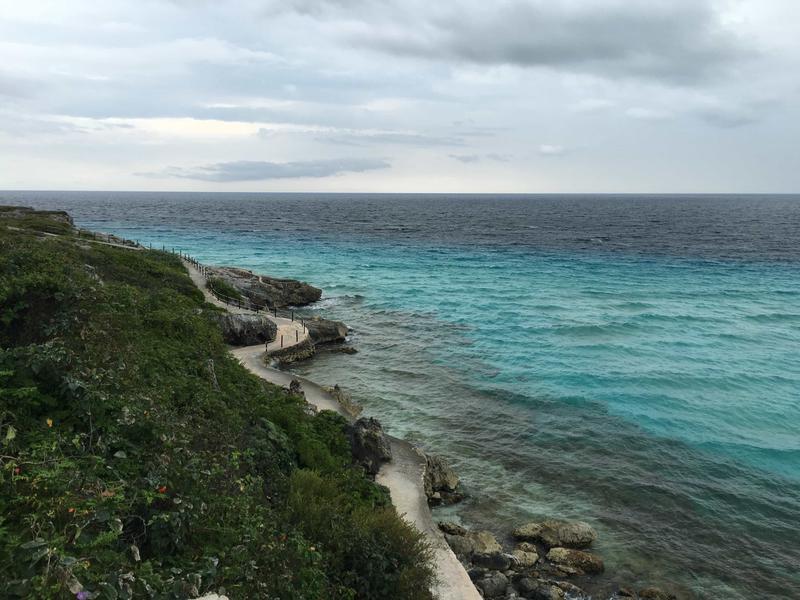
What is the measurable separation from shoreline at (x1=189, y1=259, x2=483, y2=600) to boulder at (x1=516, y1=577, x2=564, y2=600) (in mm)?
1967

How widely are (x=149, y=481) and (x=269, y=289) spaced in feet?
142

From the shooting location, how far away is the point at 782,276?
209 feet

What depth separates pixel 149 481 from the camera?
8.73 metres

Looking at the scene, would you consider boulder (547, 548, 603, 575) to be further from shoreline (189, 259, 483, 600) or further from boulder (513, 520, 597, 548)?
shoreline (189, 259, 483, 600)

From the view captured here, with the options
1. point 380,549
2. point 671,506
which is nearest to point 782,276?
point 671,506

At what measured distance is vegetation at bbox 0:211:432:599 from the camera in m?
7.02

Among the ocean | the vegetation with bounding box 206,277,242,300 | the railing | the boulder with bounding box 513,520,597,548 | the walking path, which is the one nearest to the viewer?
the walking path

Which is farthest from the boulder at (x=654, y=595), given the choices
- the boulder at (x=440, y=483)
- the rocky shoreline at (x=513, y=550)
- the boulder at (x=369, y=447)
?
the boulder at (x=369, y=447)

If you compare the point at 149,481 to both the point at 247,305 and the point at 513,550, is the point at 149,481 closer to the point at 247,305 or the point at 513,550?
the point at 513,550

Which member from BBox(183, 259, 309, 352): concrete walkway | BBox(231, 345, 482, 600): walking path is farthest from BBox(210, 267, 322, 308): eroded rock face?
BBox(231, 345, 482, 600): walking path

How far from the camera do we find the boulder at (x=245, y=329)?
109 ft

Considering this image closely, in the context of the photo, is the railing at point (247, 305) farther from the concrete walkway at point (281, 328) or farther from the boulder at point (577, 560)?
the boulder at point (577, 560)

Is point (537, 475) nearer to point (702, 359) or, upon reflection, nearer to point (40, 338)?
Result: point (40, 338)

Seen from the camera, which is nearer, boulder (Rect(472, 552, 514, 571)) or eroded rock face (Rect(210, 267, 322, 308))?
boulder (Rect(472, 552, 514, 571))
